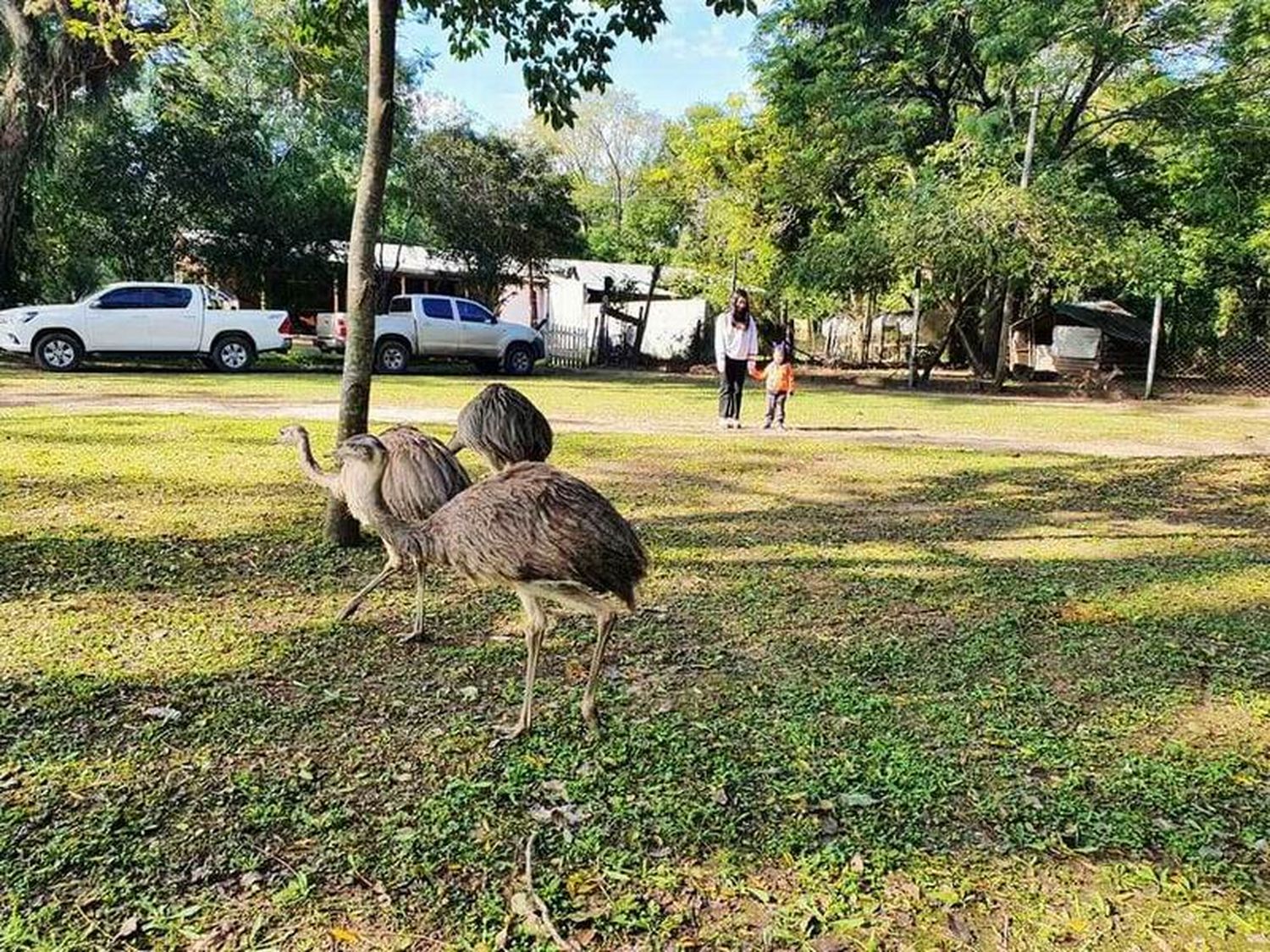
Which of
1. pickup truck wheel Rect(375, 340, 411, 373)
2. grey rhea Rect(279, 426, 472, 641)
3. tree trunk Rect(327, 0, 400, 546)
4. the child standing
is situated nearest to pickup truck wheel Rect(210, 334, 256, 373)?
pickup truck wheel Rect(375, 340, 411, 373)

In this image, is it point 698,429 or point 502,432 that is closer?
→ point 502,432

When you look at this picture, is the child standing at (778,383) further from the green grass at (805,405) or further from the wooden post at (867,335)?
the wooden post at (867,335)

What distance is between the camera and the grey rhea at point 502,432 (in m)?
5.27

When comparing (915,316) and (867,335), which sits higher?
(915,316)

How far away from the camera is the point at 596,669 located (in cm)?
338

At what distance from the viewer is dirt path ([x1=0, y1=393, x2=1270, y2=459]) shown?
11125 millimetres

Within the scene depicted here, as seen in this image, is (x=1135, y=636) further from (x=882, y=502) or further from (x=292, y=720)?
(x=292, y=720)

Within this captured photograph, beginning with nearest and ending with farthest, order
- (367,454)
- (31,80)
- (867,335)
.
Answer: (367,454)
(31,80)
(867,335)

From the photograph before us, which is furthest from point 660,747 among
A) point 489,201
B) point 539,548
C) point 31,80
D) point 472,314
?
point 489,201

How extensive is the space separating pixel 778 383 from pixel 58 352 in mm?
12887

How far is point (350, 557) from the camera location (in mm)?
5418

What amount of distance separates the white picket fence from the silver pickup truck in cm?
447

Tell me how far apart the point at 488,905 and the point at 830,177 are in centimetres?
2365

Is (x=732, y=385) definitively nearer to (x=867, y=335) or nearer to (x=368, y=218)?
(x=368, y=218)
